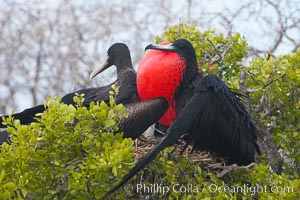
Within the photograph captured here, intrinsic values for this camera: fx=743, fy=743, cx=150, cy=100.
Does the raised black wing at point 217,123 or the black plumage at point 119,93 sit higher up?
the black plumage at point 119,93

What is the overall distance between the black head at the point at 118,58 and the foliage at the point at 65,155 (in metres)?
2.36

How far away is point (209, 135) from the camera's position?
497 cm

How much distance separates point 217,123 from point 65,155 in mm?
1400

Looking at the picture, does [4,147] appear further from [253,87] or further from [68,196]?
[253,87]

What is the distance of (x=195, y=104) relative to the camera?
15.6ft

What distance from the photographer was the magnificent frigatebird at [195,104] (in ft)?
15.7

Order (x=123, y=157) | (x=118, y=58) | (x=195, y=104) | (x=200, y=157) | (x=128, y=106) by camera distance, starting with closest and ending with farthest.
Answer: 1. (x=123, y=157)
2. (x=195, y=104)
3. (x=200, y=157)
4. (x=128, y=106)
5. (x=118, y=58)

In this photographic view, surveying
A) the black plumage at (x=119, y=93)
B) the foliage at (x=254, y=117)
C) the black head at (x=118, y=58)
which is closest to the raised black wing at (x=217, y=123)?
the foliage at (x=254, y=117)

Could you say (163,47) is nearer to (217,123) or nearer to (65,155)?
(217,123)

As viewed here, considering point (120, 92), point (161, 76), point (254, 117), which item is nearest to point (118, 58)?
point (120, 92)

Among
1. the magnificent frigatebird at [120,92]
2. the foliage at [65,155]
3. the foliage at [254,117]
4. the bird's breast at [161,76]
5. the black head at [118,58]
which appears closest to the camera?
the foliage at [65,155]

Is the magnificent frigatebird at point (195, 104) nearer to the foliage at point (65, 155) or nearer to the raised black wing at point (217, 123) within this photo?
the raised black wing at point (217, 123)

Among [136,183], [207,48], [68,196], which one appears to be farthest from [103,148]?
[207,48]

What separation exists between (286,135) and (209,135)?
56cm
